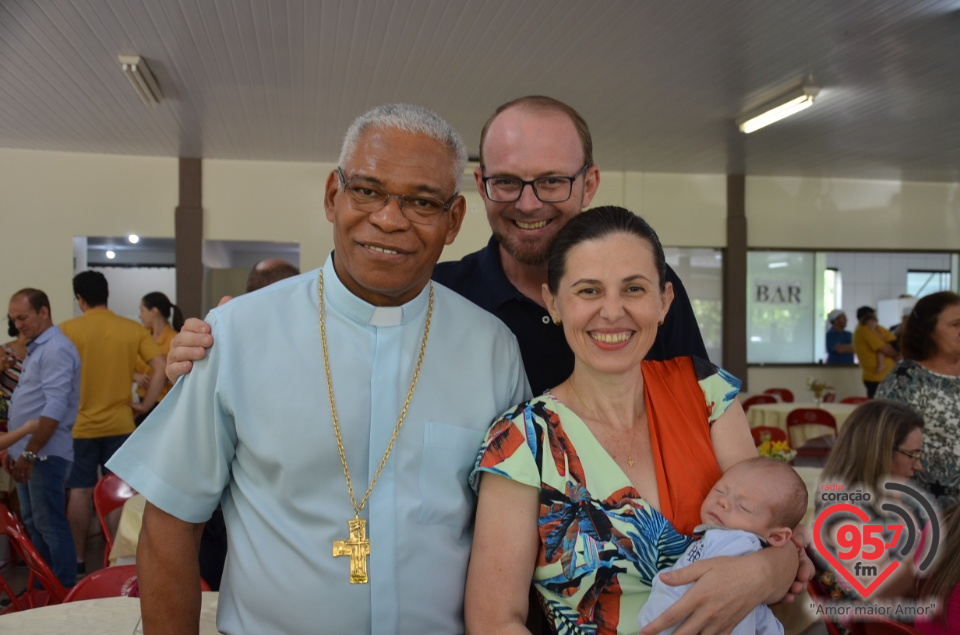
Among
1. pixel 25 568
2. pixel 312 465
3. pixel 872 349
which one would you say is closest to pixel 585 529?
pixel 312 465

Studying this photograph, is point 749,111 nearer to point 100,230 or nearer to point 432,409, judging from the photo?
point 432,409

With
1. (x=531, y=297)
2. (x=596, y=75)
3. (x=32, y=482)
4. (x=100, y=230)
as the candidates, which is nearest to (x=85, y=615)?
(x=531, y=297)

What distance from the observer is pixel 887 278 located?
12.9 meters

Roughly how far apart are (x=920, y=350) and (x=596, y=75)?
3.62 metres

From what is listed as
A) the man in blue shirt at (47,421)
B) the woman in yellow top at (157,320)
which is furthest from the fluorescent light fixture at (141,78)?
the man in blue shirt at (47,421)

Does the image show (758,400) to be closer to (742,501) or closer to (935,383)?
(935,383)

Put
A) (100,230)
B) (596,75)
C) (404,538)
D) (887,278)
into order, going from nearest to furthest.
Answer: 1. (404,538)
2. (596,75)
3. (100,230)
4. (887,278)

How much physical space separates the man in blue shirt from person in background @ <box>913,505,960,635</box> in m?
5.21

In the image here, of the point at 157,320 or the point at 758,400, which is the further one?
the point at 758,400

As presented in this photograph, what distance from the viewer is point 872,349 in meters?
10.2

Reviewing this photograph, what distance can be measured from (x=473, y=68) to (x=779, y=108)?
10.4 feet

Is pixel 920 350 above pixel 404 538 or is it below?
above

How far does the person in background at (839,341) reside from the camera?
11320 millimetres

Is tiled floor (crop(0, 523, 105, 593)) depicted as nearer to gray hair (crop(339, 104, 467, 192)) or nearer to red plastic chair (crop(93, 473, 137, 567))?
red plastic chair (crop(93, 473, 137, 567))
